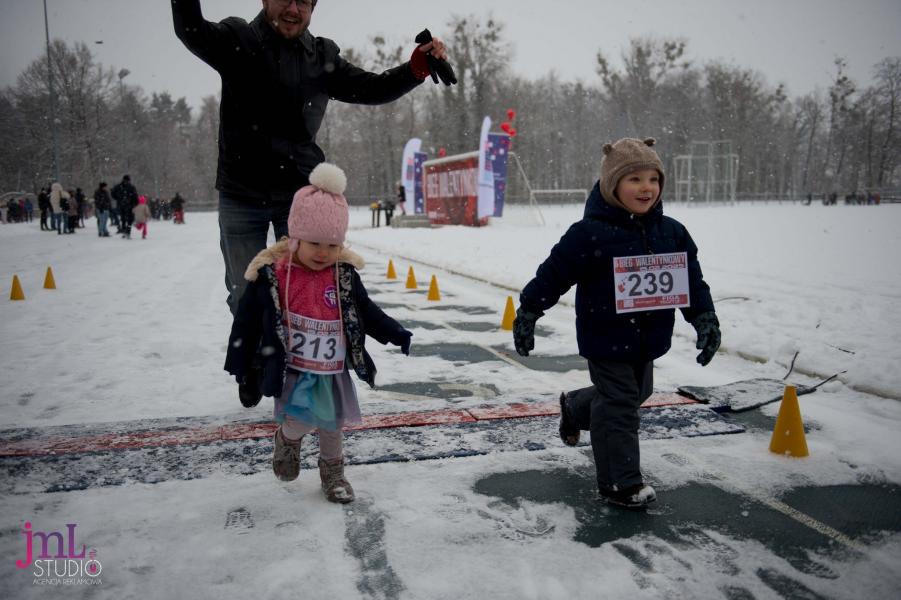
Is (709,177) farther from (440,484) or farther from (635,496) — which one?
(440,484)

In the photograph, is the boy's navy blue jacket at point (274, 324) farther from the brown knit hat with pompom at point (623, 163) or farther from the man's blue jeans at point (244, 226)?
the brown knit hat with pompom at point (623, 163)

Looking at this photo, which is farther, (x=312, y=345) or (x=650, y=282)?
(x=650, y=282)

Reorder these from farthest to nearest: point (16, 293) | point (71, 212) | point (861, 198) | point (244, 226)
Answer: point (861, 198) < point (71, 212) < point (16, 293) < point (244, 226)

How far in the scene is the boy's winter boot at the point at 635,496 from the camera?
277cm

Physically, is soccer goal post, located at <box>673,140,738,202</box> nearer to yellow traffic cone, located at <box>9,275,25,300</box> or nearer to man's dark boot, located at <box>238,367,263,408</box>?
yellow traffic cone, located at <box>9,275,25,300</box>

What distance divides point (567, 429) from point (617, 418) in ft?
1.92

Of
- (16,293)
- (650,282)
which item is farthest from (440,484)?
(16,293)

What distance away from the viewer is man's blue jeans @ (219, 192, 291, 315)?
3.79m

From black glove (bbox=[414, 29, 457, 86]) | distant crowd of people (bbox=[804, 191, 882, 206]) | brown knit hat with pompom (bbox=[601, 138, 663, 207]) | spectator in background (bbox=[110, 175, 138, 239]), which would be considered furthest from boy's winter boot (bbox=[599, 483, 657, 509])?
distant crowd of people (bbox=[804, 191, 882, 206])

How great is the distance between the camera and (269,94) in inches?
139

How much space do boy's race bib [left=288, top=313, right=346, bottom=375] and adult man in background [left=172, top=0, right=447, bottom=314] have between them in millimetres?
1239

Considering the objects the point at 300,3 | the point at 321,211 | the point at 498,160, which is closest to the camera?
the point at 321,211

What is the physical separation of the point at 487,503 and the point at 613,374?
0.82 meters

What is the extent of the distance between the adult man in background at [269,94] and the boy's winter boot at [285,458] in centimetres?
141
